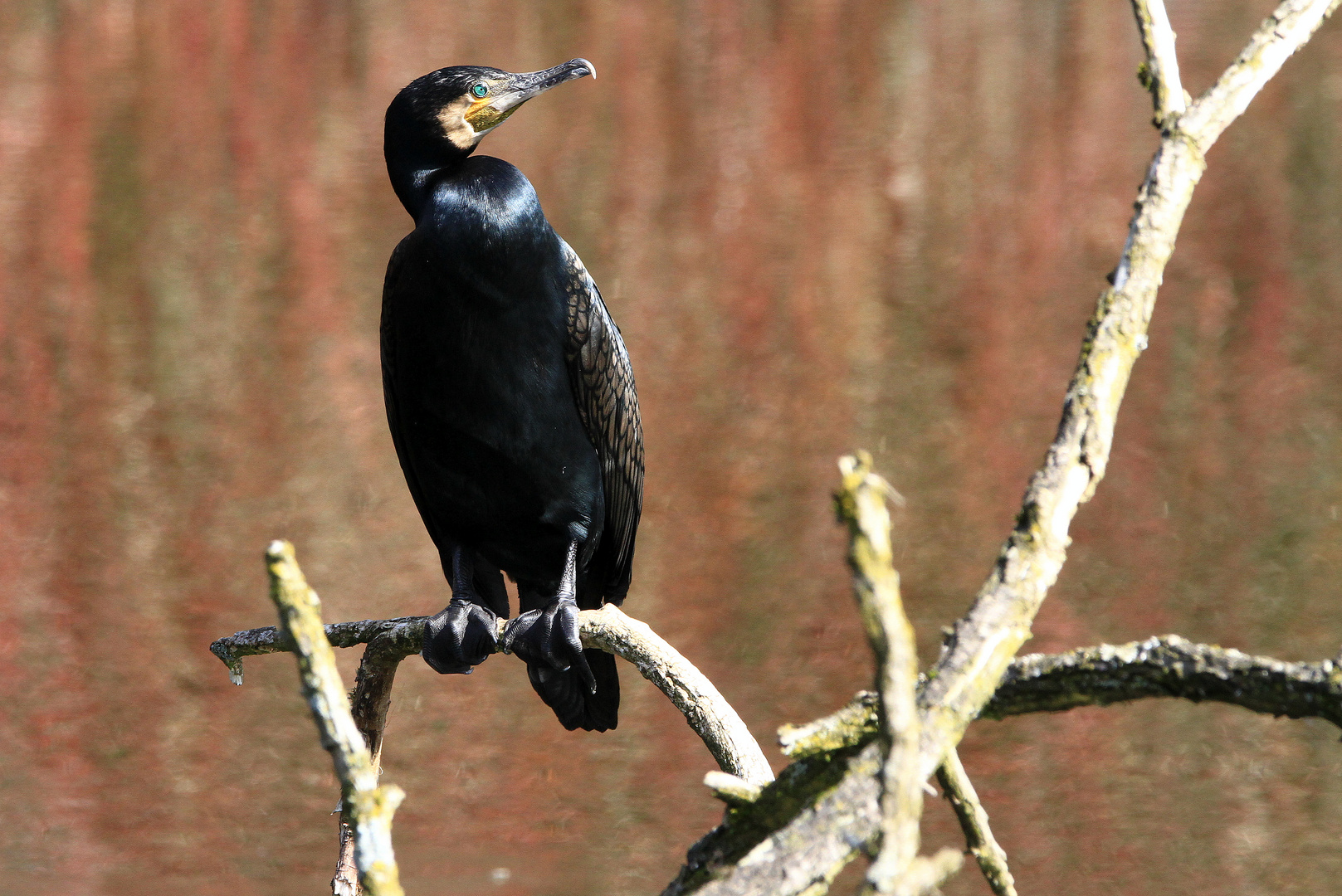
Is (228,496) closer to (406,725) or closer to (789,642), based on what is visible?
(406,725)

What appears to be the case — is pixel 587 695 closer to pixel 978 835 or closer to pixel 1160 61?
pixel 978 835

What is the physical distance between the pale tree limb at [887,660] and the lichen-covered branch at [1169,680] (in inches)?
9.8

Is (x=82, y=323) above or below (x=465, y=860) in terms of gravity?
above

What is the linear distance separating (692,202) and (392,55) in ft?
13.5

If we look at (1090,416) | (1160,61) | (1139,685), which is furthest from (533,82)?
(1139,685)

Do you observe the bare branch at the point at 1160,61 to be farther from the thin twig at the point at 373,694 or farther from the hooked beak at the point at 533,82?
the thin twig at the point at 373,694

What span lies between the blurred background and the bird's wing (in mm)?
2777

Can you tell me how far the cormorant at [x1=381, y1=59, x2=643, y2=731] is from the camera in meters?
2.63

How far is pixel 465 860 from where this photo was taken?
5.90 metres

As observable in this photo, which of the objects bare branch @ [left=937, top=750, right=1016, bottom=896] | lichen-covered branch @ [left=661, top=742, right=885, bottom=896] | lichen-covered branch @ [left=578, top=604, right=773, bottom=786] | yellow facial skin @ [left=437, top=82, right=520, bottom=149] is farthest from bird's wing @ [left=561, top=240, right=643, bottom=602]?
lichen-covered branch @ [left=661, top=742, right=885, bottom=896]

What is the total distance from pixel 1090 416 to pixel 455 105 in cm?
167

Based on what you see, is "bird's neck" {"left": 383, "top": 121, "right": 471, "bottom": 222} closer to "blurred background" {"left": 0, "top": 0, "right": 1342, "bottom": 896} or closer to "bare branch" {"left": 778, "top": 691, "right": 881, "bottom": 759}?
"bare branch" {"left": 778, "top": 691, "right": 881, "bottom": 759}

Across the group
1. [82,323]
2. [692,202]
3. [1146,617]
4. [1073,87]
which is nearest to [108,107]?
[82,323]

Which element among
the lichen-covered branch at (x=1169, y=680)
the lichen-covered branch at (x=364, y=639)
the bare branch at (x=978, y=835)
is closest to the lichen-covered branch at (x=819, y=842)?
the lichen-covered branch at (x=1169, y=680)
